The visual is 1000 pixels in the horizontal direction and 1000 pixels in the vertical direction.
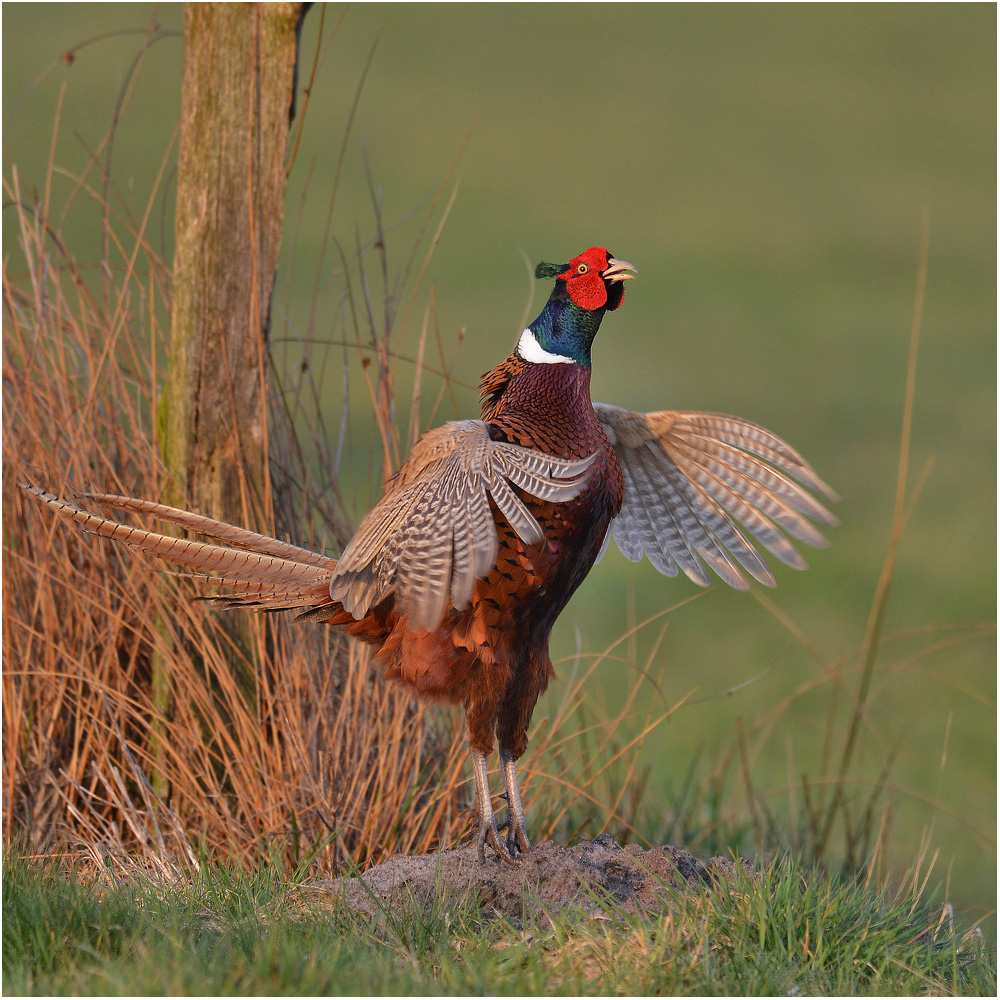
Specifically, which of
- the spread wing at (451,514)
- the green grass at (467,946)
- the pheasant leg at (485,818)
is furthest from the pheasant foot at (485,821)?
the spread wing at (451,514)

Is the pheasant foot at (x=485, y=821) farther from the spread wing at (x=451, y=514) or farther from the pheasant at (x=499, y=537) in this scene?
the spread wing at (x=451, y=514)

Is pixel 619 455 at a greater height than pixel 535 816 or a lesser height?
greater

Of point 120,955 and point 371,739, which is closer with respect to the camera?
point 120,955

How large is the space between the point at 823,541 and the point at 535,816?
1438 millimetres

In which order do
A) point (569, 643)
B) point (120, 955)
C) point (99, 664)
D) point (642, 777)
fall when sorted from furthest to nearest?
point (569, 643), point (642, 777), point (99, 664), point (120, 955)

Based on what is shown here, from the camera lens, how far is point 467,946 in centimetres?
239

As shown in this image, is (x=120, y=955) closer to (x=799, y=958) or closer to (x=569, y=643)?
(x=799, y=958)

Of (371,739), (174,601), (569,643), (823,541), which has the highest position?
(823,541)

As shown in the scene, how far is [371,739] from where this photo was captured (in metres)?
3.28

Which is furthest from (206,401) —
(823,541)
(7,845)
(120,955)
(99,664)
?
(823,541)

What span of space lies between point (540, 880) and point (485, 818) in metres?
0.22

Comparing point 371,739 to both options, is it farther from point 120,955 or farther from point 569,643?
point 569,643

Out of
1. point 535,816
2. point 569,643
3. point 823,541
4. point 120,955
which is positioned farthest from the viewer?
point 569,643

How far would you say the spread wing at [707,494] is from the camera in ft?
10.0
